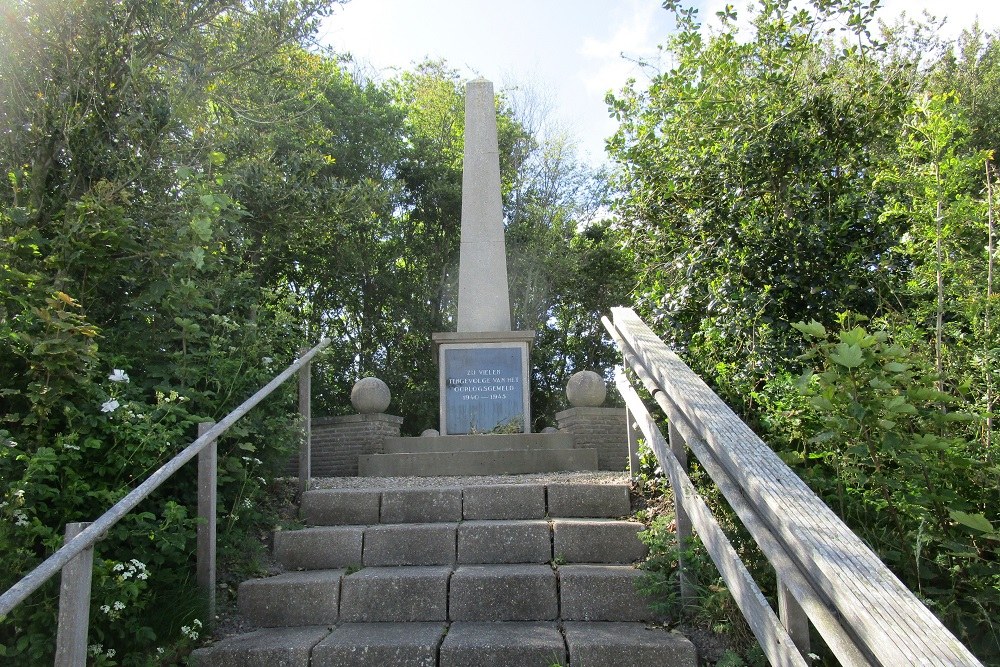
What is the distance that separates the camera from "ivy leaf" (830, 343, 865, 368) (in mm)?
2477

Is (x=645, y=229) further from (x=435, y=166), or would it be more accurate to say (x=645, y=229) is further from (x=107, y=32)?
(x=435, y=166)

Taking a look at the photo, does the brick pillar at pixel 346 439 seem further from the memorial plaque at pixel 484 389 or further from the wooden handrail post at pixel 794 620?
the wooden handrail post at pixel 794 620

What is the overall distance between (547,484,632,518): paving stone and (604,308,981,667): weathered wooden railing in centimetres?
95

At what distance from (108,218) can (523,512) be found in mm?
2463

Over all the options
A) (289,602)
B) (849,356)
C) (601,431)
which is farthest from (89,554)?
(601,431)

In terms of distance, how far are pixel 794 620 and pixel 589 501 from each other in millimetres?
2259

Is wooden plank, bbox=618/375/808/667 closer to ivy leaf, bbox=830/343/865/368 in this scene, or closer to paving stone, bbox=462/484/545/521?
ivy leaf, bbox=830/343/865/368

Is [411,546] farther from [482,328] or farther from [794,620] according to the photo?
[482,328]

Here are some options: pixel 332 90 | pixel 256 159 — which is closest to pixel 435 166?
pixel 332 90

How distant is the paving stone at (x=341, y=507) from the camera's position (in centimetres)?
445

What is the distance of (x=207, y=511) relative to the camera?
3547 mm

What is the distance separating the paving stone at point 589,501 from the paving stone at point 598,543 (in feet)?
1.28

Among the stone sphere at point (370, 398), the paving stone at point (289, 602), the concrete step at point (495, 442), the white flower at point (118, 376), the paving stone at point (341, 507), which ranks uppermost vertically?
the stone sphere at point (370, 398)

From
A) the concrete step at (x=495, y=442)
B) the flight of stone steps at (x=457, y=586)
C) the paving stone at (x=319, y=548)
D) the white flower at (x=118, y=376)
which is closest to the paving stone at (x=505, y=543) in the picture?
the flight of stone steps at (x=457, y=586)
